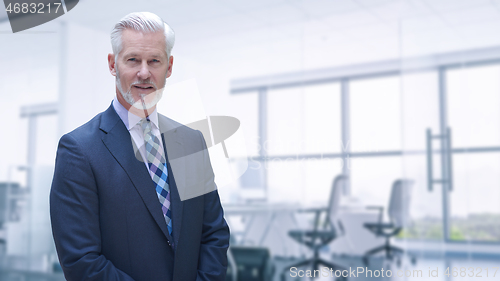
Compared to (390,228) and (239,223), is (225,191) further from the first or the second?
(390,228)

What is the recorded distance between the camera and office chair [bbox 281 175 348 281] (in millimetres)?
3740

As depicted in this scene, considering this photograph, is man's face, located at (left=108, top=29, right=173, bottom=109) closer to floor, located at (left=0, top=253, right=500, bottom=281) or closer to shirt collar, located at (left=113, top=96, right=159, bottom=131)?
shirt collar, located at (left=113, top=96, right=159, bottom=131)

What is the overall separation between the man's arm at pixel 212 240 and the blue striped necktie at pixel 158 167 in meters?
0.12

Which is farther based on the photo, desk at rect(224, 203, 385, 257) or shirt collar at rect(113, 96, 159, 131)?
desk at rect(224, 203, 385, 257)

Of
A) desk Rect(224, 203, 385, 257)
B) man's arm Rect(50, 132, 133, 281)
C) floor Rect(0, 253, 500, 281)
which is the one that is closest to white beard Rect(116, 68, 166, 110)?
man's arm Rect(50, 132, 133, 281)

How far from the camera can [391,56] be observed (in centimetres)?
597

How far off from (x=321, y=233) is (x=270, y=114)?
1.27 m

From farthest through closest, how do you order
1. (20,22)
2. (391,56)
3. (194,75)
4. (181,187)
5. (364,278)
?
1. (391,56)
2. (364,278)
3. (194,75)
4. (20,22)
5. (181,187)

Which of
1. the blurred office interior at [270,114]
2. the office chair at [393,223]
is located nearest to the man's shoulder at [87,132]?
the blurred office interior at [270,114]

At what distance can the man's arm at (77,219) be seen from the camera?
38.5 inches

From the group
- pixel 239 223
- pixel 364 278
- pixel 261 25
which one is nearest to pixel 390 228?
pixel 364 278

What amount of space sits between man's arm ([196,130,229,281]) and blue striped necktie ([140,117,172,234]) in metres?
0.12

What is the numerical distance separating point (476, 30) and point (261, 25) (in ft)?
5.76

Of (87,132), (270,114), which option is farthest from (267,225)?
(87,132)
